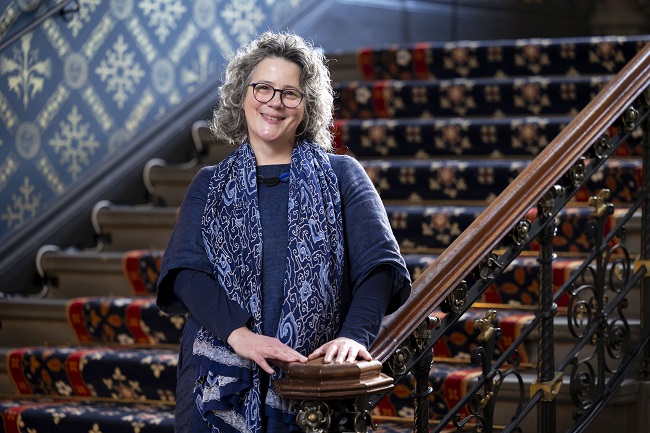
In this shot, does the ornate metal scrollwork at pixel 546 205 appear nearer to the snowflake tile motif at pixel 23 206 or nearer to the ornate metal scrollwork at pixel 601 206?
the ornate metal scrollwork at pixel 601 206

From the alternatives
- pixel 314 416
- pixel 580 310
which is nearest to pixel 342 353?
pixel 314 416

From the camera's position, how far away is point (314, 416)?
Answer: 2.20 meters

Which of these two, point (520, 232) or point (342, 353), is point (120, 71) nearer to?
point (520, 232)

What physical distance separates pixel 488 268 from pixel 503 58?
2.66 metres

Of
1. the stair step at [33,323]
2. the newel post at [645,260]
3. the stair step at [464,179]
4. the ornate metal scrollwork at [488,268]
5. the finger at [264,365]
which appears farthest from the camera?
the stair step at [33,323]

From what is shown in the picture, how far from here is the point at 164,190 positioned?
5.07 metres

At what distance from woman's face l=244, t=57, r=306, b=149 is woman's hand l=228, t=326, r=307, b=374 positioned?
1.44 feet

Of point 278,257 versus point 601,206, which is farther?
point 601,206

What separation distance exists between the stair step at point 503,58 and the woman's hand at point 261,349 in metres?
3.23

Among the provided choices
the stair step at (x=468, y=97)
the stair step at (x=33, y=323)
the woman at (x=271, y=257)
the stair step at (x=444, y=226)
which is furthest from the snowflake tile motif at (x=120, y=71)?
the woman at (x=271, y=257)

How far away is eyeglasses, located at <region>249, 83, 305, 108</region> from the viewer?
2418 millimetres

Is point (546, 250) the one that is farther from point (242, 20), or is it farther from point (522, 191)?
point (242, 20)

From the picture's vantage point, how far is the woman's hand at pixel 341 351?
2.19 metres

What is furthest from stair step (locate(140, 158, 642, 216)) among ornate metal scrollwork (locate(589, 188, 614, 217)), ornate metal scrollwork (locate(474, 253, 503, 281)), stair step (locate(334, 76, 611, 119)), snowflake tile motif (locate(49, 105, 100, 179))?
ornate metal scrollwork (locate(474, 253, 503, 281))
